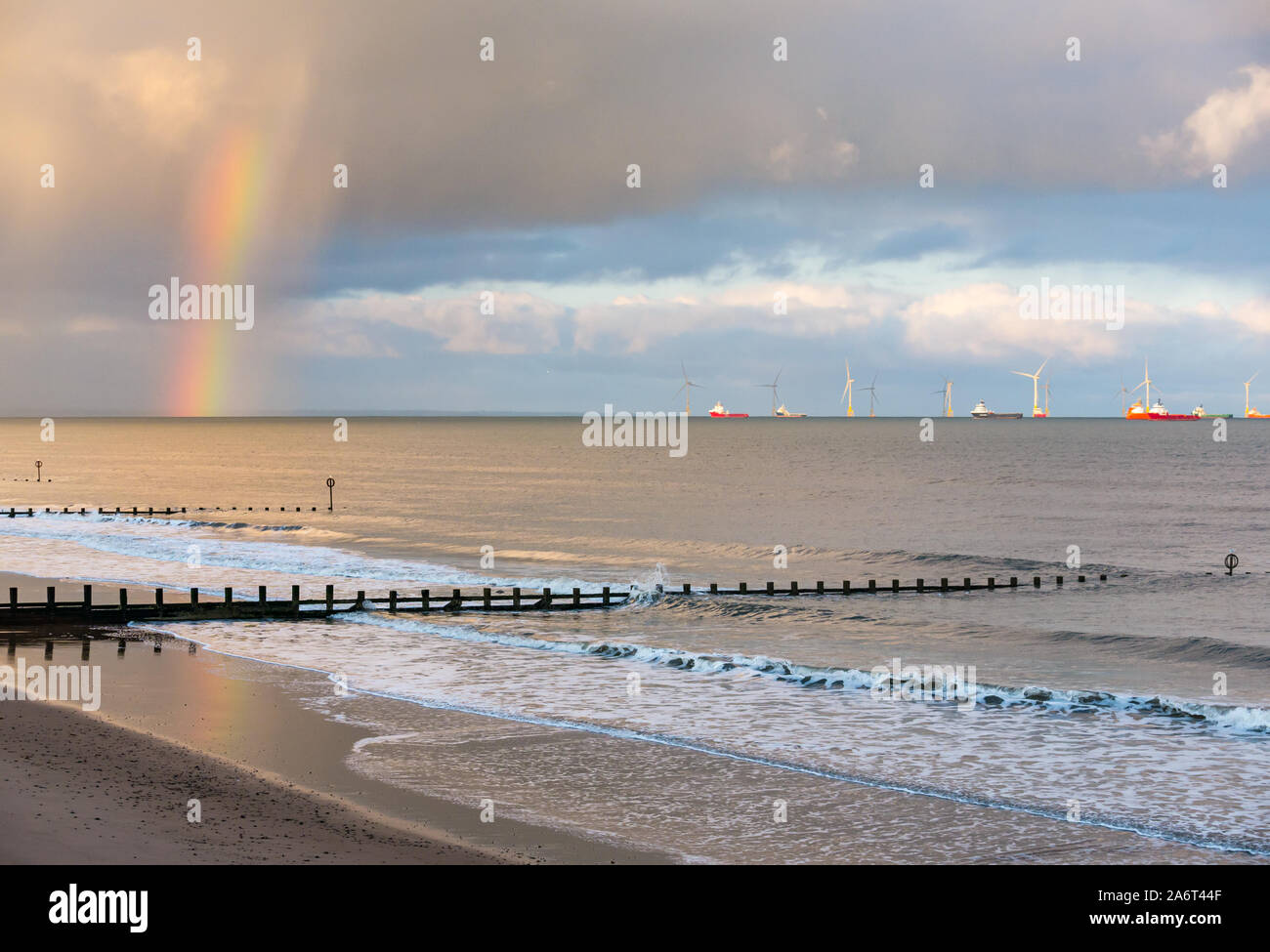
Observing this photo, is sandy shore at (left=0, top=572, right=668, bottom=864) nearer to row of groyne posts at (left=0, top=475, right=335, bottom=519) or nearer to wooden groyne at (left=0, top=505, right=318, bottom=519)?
row of groyne posts at (left=0, top=475, right=335, bottom=519)

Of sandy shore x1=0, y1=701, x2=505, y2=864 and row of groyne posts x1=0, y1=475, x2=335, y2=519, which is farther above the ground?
row of groyne posts x1=0, y1=475, x2=335, y2=519

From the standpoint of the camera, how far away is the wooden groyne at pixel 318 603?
37344mm

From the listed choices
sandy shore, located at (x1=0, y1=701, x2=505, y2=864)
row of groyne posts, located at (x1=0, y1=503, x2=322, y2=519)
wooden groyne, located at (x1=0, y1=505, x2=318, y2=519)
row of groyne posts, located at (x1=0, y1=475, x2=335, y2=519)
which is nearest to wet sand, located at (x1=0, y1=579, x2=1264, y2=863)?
sandy shore, located at (x1=0, y1=701, x2=505, y2=864)

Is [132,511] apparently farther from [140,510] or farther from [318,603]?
[318,603]

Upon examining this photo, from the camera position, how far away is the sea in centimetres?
1855

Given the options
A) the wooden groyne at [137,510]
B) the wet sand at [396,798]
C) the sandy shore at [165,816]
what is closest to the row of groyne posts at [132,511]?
the wooden groyne at [137,510]

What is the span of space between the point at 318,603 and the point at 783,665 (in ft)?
61.4

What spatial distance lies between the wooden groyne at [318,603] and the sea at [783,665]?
773 millimetres

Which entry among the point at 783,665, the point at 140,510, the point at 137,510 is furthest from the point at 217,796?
the point at 140,510

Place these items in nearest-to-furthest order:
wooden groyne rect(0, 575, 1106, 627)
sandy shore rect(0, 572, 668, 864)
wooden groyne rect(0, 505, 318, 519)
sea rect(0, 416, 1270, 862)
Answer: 1. sandy shore rect(0, 572, 668, 864)
2. sea rect(0, 416, 1270, 862)
3. wooden groyne rect(0, 575, 1106, 627)
4. wooden groyne rect(0, 505, 318, 519)

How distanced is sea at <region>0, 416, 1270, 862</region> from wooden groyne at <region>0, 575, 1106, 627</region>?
2.54 feet

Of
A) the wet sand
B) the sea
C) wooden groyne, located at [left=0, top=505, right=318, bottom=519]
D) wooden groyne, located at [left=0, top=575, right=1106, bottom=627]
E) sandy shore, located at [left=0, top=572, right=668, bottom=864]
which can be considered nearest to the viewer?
sandy shore, located at [left=0, top=572, right=668, bottom=864]
